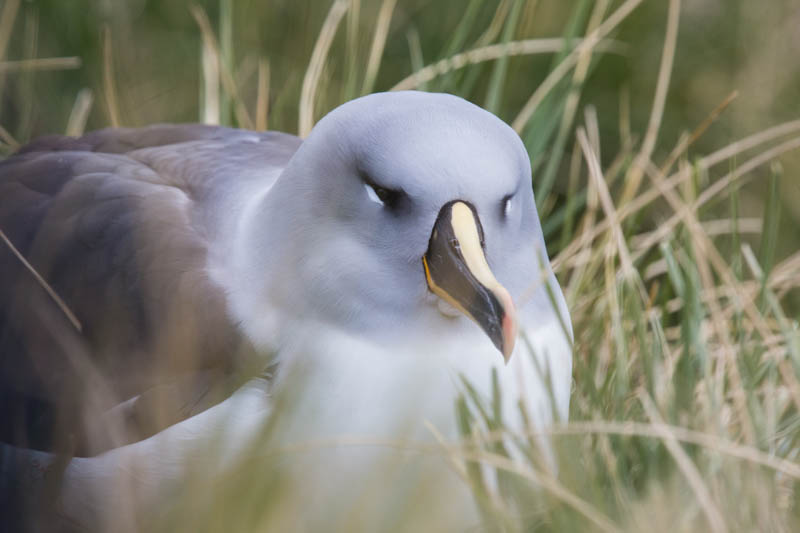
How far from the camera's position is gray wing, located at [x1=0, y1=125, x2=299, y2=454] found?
7.41 feet

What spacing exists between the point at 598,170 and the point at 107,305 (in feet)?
3.88

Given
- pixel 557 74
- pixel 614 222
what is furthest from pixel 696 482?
pixel 557 74

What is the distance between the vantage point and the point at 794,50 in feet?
13.4

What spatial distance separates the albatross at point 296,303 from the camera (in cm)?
210

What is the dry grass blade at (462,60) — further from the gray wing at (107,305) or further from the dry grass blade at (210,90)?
the gray wing at (107,305)

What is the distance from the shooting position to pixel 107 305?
7.84 feet

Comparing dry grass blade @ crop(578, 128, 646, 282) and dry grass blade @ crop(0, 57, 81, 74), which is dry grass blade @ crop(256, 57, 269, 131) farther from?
dry grass blade @ crop(578, 128, 646, 282)

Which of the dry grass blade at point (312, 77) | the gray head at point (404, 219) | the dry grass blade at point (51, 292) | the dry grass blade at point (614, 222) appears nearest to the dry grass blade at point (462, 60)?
the dry grass blade at point (312, 77)

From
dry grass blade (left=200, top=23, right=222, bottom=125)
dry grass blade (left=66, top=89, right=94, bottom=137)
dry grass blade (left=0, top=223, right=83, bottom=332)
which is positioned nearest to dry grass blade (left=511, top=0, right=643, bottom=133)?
dry grass blade (left=200, top=23, right=222, bottom=125)

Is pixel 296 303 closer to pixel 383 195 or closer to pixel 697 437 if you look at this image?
pixel 383 195

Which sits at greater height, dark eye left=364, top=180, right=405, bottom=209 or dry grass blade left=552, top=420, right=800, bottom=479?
dark eye left=364, top=180, right=405, bottom=209

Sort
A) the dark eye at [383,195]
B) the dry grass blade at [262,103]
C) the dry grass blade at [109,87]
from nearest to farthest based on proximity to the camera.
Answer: the dark eye at [383,195]
the dry grass blade at [109,87]
the dry grass blade at [262,103]

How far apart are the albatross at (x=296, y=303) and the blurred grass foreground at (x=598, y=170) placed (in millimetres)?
159

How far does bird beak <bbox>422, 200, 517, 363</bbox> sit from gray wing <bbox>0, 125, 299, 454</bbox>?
1.33 feet
